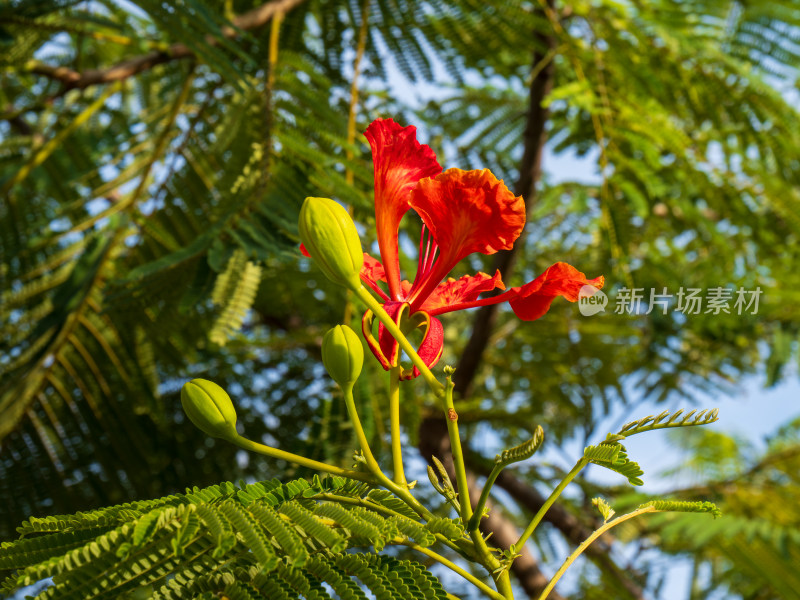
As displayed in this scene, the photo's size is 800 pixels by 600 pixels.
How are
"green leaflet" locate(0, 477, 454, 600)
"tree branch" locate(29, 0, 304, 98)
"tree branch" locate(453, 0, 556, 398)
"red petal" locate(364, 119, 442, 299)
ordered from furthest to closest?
"tree branch" locate(453, 0, 556, 398), "tree branch" locate(29, 0, 304, 98), "red petal" locate(364, 119, 442, 299), "green leaflet" locate(0, 477, 454, 600)

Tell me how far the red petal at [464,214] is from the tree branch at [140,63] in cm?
151

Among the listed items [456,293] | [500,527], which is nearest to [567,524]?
[500,527]

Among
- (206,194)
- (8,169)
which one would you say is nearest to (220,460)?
(206,194)

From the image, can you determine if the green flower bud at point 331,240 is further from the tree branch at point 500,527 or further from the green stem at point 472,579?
the tree branch at point 500,527

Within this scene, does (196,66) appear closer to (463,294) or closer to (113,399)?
(113,399)

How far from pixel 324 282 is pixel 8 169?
45.2 inches

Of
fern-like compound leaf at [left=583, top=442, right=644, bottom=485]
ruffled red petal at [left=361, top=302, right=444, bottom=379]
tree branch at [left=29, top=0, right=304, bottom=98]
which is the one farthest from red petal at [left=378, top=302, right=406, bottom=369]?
tree branch at [left=29, top=0, right=304, bottom=98]

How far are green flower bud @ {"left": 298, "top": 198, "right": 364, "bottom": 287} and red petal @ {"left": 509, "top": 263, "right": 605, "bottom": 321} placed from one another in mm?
202

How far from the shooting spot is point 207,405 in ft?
2.68

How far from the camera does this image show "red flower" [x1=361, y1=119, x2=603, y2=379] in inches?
33.5

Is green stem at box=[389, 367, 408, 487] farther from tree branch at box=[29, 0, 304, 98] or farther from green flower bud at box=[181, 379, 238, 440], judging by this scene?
tree branch at box=[29, 0, 304, 98]

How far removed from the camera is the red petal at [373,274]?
93 centimetres

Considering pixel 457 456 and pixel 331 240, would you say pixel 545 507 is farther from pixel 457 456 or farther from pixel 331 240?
pixel 331 240
